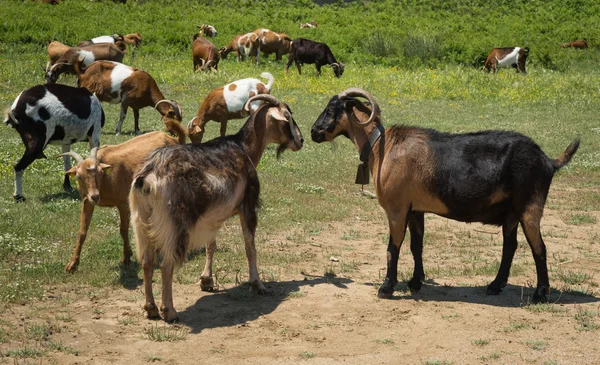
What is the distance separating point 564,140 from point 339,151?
5529 millimetres

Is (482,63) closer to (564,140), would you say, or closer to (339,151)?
(564,140)

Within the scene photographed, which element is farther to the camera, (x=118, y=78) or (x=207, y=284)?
(x=118, y=78)

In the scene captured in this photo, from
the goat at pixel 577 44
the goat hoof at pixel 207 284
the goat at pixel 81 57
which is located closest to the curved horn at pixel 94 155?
the goat hoof at pixel 207 284

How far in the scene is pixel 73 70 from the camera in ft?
73.6

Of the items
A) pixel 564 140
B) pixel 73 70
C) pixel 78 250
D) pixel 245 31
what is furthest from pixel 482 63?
pixel 78 250

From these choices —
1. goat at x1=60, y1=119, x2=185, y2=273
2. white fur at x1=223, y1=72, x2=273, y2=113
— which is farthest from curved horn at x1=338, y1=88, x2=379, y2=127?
white fur at x1=223, y1=72, x2=273, y2=113

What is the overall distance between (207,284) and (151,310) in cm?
105

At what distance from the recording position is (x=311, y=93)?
25.4 meters

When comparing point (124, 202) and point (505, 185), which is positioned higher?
point (505, 185)

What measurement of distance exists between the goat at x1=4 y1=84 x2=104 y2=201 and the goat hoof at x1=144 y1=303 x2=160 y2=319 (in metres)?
5.22

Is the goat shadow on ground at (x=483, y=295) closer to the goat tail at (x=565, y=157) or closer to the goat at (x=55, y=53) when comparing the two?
the goat tail at (x=565, y=157)

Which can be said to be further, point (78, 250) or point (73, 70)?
point (73, 70)

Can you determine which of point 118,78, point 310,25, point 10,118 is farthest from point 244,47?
point 10,118

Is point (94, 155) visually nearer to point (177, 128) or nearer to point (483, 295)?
point (177, 128)
